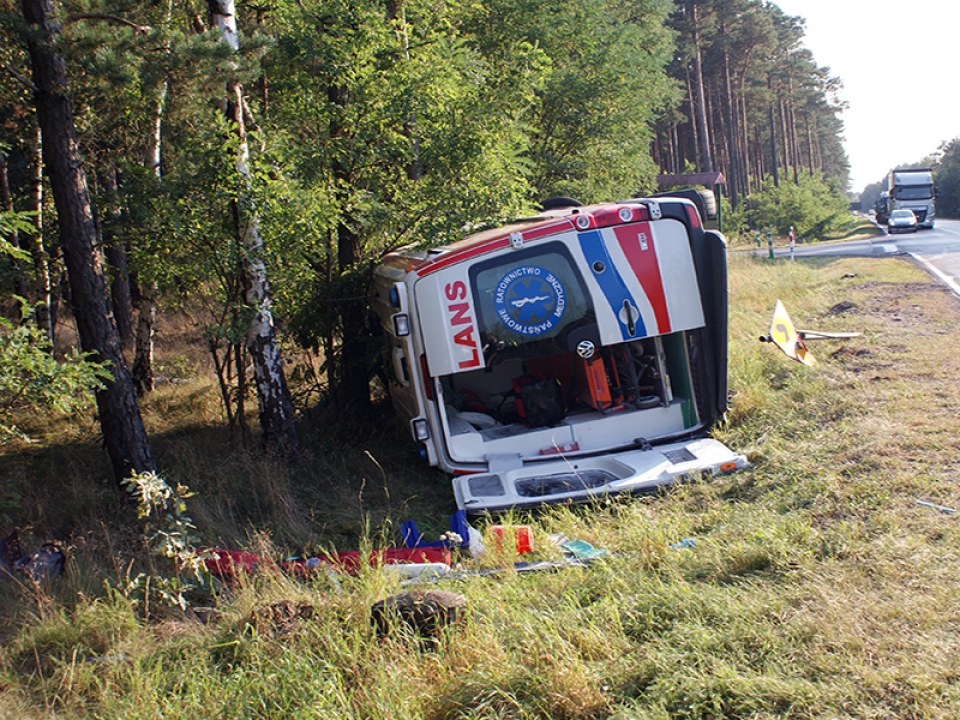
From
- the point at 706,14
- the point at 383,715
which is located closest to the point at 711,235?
the point at 383,715

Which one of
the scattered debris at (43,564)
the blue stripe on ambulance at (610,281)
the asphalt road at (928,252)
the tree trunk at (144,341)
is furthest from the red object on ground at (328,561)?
the asphalt road at (928,252)

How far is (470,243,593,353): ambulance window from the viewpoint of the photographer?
22.4 feet

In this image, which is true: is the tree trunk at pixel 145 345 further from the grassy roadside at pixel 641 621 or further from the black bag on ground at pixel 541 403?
the black bag on ground at pixel 541 403

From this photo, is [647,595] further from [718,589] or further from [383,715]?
[383,715]

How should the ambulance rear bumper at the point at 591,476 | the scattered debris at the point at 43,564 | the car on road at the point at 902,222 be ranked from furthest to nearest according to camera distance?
the car on road at the point at 902,222, the ambulance rear bumper at the point at 591,476, the scattered debris at the point at 43,564

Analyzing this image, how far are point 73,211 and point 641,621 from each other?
18.1 ft

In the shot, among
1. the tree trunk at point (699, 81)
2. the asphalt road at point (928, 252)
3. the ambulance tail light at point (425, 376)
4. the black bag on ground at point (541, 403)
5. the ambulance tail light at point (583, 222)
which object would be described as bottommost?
the asphalt road at point (928, 252)

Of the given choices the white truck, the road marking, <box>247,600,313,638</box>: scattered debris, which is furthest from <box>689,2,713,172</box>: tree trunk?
<box>247,600,313,638</box>: scattered debris

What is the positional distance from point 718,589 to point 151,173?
20.1ft

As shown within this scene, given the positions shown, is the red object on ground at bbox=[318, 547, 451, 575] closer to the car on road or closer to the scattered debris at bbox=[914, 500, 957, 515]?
the scattered debris at bbox=[914, 500, 957, 515]

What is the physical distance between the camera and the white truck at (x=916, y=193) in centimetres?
3922

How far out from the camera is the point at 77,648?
14.1 feet

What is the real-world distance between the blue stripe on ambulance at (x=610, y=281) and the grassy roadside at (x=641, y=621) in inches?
56.2

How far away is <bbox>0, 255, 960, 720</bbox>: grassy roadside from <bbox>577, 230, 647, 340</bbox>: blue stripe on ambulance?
1.43 meters
